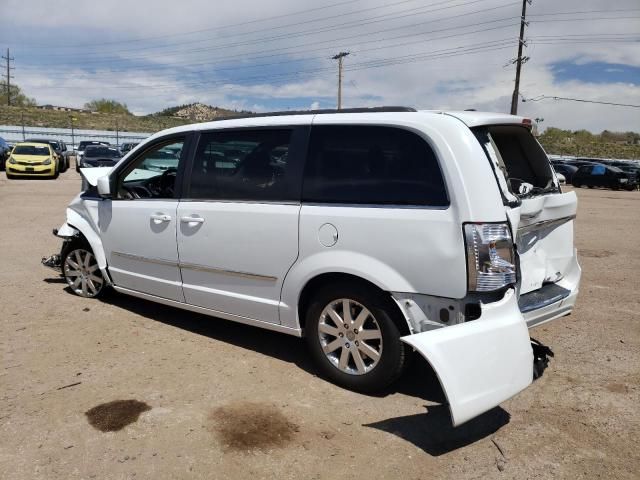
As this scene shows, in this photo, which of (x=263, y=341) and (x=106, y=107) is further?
(x=106, y=107)

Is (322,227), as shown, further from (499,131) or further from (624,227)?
(624,227)

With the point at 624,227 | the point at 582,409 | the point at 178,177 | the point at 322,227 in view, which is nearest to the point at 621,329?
the point at 582,409

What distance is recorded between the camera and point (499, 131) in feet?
12.9

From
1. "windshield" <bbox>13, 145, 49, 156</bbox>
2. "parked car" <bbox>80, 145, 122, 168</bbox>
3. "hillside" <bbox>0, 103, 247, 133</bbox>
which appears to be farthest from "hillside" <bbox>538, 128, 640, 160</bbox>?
"windshield" <bbox>13, 145, 49, 156</bbox>

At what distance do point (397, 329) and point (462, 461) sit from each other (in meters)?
0.84

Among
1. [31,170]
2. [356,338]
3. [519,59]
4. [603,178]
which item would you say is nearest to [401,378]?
[356,338]

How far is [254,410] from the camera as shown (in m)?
3.53

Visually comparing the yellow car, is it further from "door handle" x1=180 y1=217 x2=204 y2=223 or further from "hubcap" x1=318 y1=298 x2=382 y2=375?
"hubcap" x1=318 y1=298 x2=382 y2=375

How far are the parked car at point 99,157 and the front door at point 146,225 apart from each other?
→ 1973cm

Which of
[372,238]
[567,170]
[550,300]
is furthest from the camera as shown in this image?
[567,170]

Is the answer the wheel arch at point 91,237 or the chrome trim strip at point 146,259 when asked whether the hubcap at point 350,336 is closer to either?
the chrome trim strip at point 146,259

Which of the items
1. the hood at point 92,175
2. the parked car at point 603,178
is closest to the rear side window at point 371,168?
the hood at point 92,175

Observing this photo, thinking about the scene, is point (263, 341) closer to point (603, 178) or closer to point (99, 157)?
point (99, 157)

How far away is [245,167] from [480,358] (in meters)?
2.21
